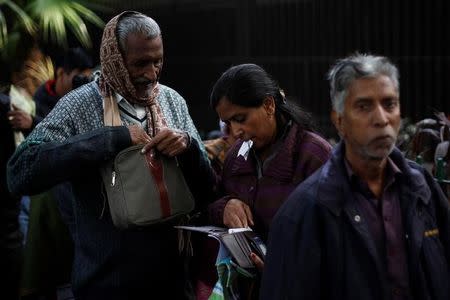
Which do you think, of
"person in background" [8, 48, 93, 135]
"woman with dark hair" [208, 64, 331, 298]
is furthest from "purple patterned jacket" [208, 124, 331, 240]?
"person in background" [8, 48, 93, 135]

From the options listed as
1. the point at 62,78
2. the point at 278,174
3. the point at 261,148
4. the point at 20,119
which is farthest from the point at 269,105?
the point at 62,78

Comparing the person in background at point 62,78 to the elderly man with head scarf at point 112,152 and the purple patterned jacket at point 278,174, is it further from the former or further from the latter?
the purple patterned jacket at point 278,174

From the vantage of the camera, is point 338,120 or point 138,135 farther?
point 138,135

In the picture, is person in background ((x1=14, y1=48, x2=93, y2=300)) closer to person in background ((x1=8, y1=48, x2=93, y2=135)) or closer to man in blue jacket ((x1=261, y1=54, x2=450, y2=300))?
person in background ((x1=8, y1=48, x2=93, y2=135))

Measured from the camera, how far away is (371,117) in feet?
9.14

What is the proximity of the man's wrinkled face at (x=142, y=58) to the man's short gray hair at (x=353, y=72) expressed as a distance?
3.12 ft

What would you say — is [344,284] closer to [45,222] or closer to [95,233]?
[95,233]

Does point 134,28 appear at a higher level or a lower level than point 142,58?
higher

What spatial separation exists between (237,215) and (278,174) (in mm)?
219

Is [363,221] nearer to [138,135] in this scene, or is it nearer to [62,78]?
[138,135]

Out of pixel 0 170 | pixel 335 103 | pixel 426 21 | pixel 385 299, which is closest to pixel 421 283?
pixel 385 299

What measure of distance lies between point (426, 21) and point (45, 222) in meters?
4.20

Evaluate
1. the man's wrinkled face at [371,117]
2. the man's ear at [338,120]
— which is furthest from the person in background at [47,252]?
the man's wrinkled face at [371,117]

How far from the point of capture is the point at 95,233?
12.0 ft
